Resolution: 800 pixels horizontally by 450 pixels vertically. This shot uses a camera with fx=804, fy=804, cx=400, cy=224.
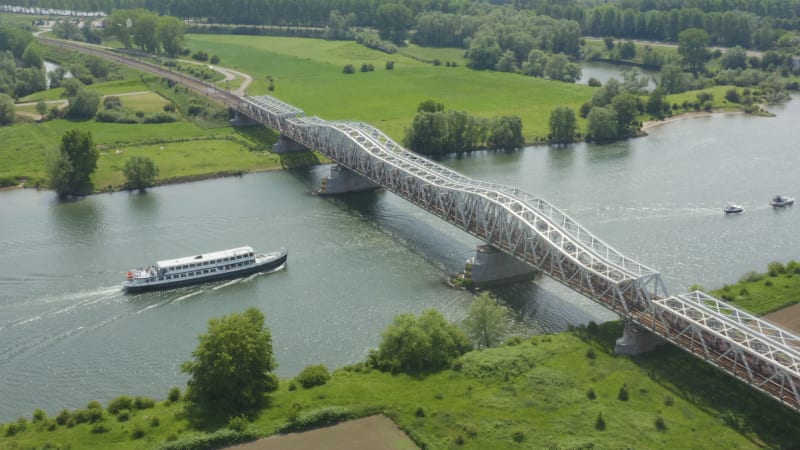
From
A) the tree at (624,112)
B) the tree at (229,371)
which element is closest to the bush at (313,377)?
the tree at (229,371)

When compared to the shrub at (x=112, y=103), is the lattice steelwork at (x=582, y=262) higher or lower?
lower

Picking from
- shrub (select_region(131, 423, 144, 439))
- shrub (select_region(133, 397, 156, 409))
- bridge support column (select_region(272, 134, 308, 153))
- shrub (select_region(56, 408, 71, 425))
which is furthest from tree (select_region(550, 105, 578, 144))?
shrub (select_region(56, 408, 71, 425))

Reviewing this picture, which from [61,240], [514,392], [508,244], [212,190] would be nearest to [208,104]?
[212,190]

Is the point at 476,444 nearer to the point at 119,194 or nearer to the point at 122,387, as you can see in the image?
the point at 122,387

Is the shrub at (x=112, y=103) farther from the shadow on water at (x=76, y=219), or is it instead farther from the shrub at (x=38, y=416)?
the shrub at (x=38, y=416)

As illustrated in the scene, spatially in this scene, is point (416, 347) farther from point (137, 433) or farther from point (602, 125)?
point (602, 125)

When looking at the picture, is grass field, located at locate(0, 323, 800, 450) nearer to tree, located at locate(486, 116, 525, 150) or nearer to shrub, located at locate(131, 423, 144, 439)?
shrub, located at locate(131, 423, 144, 439)
